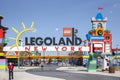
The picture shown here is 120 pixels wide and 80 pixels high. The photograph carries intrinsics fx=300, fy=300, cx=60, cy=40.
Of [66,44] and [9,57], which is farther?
[9,57]

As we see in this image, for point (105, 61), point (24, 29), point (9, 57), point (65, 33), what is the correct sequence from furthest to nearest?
point (9, 57) < point (65, 33) < point (105, 61) < point (24, 29)

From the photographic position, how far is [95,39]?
69.6 meters

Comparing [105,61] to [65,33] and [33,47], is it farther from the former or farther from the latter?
[33,47]

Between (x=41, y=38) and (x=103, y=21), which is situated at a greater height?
(x=103, y=21)

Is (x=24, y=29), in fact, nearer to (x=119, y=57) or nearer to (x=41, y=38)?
(x=41, y=38)

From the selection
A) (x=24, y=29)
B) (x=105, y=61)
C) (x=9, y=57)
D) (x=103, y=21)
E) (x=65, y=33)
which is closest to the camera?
(x=24, y=29)

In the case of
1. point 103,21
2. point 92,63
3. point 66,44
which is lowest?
point 92,63

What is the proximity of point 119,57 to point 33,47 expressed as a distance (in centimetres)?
3978

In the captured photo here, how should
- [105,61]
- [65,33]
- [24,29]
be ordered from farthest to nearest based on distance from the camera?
[65,33] → [105,61] → [24,29]

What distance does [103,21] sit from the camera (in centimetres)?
9625

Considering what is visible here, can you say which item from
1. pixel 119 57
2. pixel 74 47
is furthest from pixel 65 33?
pixel 119 57

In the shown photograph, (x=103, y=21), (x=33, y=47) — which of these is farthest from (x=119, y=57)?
(x=33, y=47)

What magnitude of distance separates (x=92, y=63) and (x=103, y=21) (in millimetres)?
43345

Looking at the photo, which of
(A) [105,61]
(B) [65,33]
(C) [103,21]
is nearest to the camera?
(A) [105,61]
